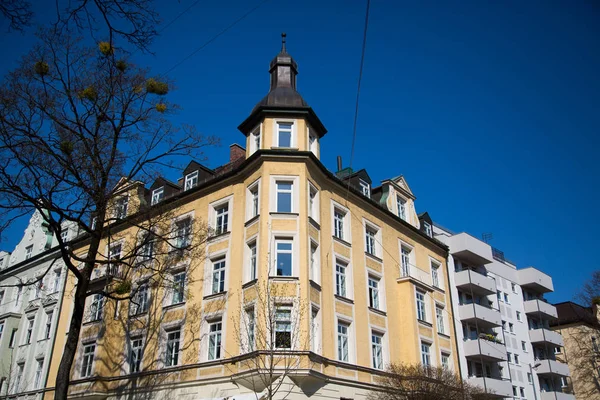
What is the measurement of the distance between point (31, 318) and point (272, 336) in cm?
2362

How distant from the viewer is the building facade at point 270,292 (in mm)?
24344

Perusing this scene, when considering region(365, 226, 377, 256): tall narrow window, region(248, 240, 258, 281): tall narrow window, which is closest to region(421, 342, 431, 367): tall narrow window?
region(365, 226, 377, 256): tall narrow window

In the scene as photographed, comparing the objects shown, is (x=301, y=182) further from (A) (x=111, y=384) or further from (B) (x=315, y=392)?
(A) (x=111, y=384)

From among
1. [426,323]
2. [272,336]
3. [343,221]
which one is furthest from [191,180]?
[426,323]

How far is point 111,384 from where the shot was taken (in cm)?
2920

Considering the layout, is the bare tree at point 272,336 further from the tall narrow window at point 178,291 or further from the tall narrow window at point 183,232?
the tall narrow window at point 183,232

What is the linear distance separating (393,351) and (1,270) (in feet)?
110

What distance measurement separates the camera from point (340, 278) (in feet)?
Result: 94.5

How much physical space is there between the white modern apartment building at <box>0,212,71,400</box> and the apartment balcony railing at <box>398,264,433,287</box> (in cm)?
2194

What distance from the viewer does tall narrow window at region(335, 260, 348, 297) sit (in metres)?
28.3

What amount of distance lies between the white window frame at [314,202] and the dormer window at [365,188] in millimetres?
6755

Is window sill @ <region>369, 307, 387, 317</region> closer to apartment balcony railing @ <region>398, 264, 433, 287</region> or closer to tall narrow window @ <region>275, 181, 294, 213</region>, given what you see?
apartment balcony railing @ <region>398, 264, 433, 287</region>

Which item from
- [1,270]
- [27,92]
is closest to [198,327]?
[27,92]

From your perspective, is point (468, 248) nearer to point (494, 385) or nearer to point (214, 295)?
point (494, 385)
